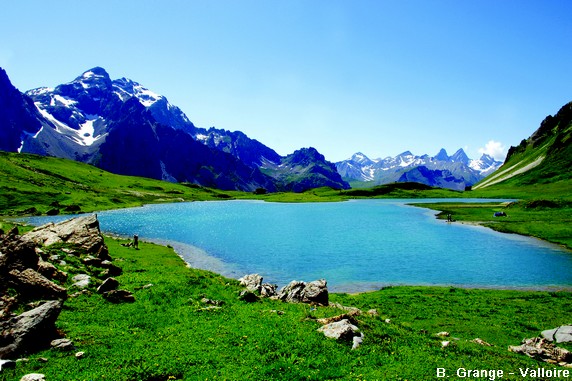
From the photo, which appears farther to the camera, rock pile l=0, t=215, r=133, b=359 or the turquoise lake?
the turquoise lake

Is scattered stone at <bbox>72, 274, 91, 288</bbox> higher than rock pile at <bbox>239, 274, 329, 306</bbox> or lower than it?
higher

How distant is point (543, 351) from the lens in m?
23.6

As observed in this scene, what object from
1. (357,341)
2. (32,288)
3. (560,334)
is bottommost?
(560,334)

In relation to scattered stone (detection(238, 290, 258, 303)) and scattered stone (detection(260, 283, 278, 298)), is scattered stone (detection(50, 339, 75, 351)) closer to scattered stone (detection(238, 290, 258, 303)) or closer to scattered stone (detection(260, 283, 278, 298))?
scattered stone (detection(238, 290, 258, 303))

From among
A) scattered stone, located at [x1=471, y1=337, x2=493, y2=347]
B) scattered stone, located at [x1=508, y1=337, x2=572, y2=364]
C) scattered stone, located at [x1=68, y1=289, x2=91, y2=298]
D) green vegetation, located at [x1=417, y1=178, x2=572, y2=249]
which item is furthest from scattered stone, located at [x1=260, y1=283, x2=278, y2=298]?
green vegetation, located at [x1=417, y1=178, x2=572, y2=249]

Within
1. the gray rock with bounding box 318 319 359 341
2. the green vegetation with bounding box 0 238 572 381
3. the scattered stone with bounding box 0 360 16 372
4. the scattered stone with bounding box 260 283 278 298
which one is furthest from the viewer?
the scattered stone with bounding box 260 283 278 298

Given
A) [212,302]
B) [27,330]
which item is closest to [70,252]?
[212,302]

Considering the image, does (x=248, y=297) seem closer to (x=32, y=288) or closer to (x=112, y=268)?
(x=32, y=288)

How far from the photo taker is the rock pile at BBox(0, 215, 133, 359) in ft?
59.7

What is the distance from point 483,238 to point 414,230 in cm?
2141

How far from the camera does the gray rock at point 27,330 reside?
1762 cm

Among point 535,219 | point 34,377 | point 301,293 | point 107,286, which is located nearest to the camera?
point 34,377

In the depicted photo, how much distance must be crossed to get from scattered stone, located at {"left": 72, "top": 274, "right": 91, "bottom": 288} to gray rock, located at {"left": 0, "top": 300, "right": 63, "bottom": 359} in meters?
10.4

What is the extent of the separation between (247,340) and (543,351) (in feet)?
70.6
